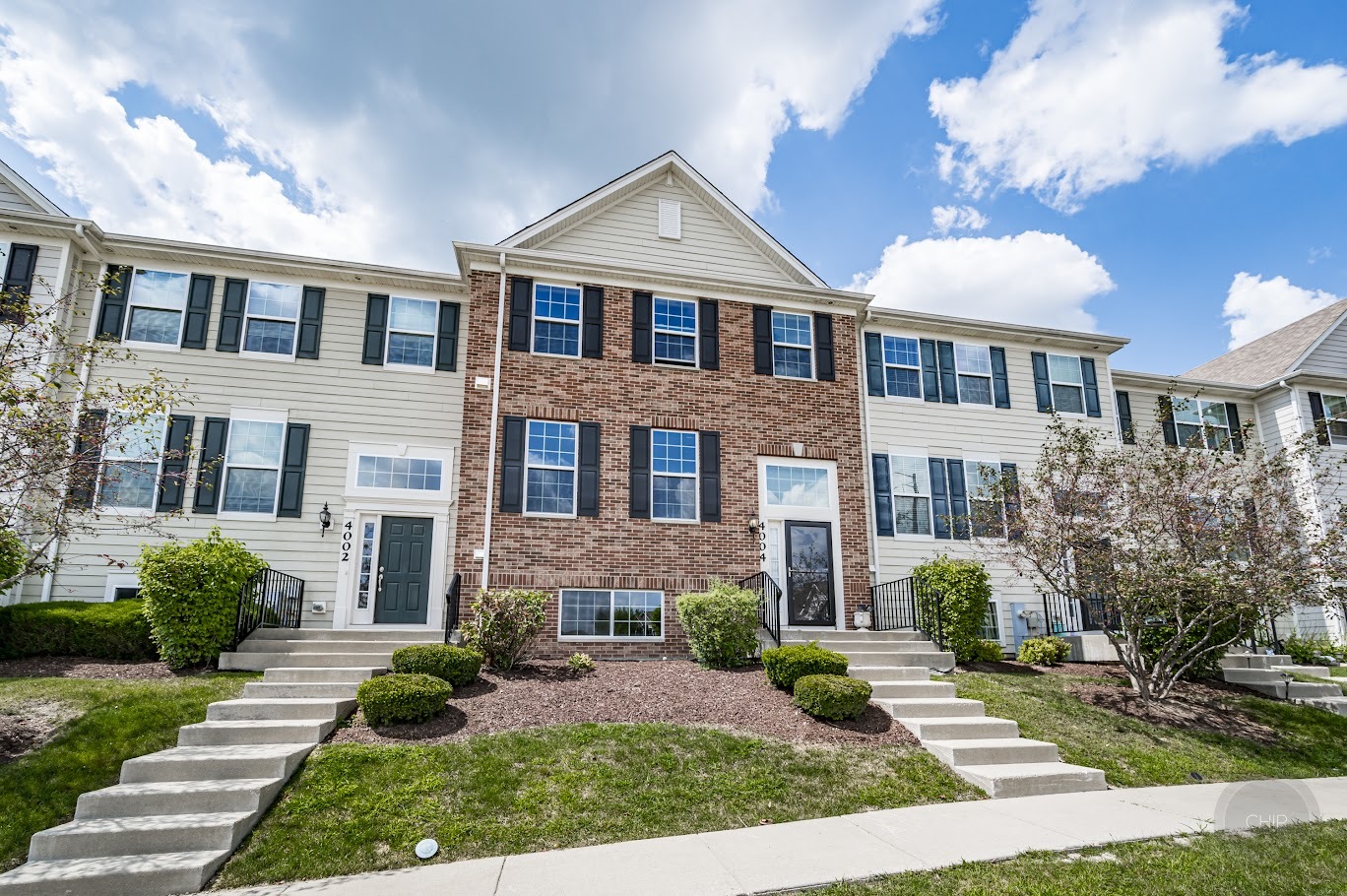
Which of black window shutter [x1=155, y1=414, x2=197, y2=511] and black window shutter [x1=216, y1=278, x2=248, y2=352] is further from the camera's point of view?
black window shutter [x1=216, y1=278, x2=248, y2=352]

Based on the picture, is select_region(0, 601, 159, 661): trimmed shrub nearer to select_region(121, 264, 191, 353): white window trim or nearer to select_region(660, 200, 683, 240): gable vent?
select_region(121, 264, 191, 353): white window trim

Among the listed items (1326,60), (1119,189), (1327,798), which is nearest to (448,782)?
(1327,798)

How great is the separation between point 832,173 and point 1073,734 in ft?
29.0

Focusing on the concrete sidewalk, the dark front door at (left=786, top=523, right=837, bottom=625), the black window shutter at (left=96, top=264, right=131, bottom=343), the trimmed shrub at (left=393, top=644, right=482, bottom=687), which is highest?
the black window shutter at (left=96, top=264, right=131, bottom=343)

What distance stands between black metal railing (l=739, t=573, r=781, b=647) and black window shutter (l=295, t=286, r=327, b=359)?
8.58 metres

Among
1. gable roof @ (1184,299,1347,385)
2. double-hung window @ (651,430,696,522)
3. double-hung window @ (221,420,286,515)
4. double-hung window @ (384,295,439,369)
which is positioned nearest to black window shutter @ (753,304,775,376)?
double-hung window @ (651,430,696,522)

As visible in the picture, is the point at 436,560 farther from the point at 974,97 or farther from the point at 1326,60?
the point at 1326,60

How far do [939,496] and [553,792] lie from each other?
1135 cm

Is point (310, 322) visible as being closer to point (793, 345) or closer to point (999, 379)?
point (793, 345)

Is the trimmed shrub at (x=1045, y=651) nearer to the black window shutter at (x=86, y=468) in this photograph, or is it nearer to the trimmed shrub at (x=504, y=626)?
the trimmed shrub at (x=504, y=626)

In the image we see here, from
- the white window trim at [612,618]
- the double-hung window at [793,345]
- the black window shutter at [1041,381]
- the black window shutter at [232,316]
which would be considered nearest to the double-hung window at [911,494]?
the double-hung window at [793,345]

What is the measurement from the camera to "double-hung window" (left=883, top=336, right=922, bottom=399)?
52.2 feet

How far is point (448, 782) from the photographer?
6449 mm

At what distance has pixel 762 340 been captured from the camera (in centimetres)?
1427
